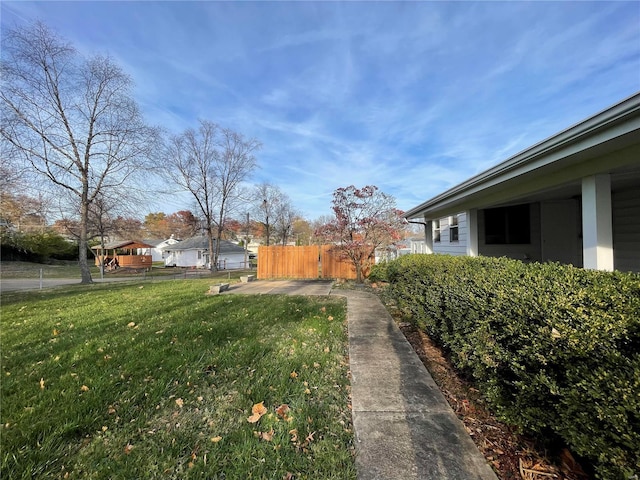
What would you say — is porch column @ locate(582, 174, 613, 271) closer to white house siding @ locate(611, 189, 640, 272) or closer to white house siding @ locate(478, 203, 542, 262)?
white house siding @ locate(611, 189, 640, 272)

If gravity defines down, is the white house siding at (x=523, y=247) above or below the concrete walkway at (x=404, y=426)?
above

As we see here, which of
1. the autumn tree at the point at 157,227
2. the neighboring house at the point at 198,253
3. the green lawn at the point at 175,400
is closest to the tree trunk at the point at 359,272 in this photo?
Result: the green lawn at the point at 175,400

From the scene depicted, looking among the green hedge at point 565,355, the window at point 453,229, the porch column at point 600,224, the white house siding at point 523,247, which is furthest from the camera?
the window at point 453,229

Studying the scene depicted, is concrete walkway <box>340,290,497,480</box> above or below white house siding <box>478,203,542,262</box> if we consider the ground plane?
below

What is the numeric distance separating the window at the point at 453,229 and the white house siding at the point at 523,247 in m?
1.15

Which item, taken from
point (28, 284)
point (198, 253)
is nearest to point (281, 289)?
point (28, 284)

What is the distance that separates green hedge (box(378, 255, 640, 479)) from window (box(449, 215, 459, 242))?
23.9 ft

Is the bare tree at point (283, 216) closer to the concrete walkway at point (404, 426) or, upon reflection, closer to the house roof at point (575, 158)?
the house roof at point (575, 158)

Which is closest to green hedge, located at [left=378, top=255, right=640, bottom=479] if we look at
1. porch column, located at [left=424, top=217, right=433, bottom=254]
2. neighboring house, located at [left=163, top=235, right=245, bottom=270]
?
porch column, located at [left=424, top=217, right=433, bottom=254]

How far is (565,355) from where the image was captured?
1.58 meters

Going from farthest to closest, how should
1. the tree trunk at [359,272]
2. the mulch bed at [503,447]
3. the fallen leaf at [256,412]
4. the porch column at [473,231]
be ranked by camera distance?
the tree trunk at [359,272]
the porch column at [473,231]
the fallen leaf at [256,412]
the mulch bed at [503,447]

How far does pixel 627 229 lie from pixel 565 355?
627cm

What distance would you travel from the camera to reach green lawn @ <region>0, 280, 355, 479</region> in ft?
→ 5.99

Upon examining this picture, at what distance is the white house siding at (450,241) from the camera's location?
8.73m
